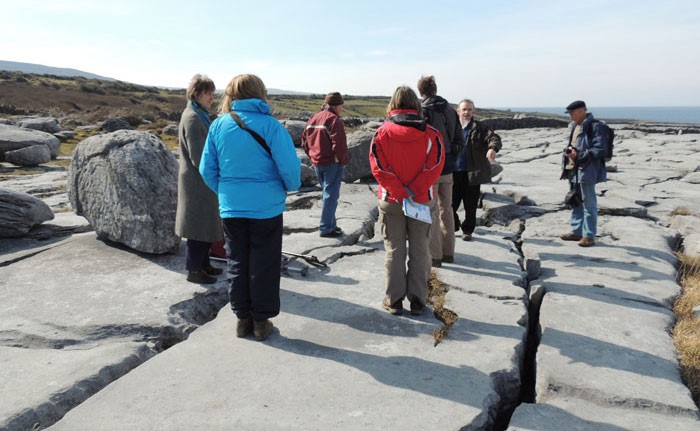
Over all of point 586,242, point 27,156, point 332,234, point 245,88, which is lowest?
point 332,234

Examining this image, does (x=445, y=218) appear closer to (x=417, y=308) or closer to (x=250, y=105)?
(x=417, y=308)

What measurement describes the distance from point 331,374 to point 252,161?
62.6 inches

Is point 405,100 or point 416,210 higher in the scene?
point 405,100

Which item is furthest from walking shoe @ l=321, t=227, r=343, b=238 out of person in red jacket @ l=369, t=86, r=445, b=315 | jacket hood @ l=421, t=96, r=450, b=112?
person in red jacket @ l=369, t=86, r=445, b=315

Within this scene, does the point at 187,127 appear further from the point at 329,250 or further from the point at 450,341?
the point at 450,341

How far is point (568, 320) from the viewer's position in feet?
13.6

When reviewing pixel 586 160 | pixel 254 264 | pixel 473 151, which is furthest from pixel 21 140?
pixel 586 160

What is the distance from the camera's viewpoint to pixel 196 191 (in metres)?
4.63

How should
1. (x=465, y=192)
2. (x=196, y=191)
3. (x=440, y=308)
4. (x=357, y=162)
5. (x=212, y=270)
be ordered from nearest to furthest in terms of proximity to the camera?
1. (x=440, y=308)
2. (x=196, y=191)
3. (x=212, y=270)
4. (x=465, y=192)
5. (x=357, y=162)

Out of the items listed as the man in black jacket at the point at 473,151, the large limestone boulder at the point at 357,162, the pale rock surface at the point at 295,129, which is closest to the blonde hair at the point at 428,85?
the man in black jacket at the point at 473,151

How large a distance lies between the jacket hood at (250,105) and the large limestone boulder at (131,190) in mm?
2239

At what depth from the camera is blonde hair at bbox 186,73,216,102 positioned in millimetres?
4477

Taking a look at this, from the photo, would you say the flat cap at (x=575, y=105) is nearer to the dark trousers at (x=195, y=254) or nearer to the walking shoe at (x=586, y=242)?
the walking shoe at (x=586, y=242)

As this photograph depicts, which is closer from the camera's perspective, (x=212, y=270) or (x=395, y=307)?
(x=395, y=307)
